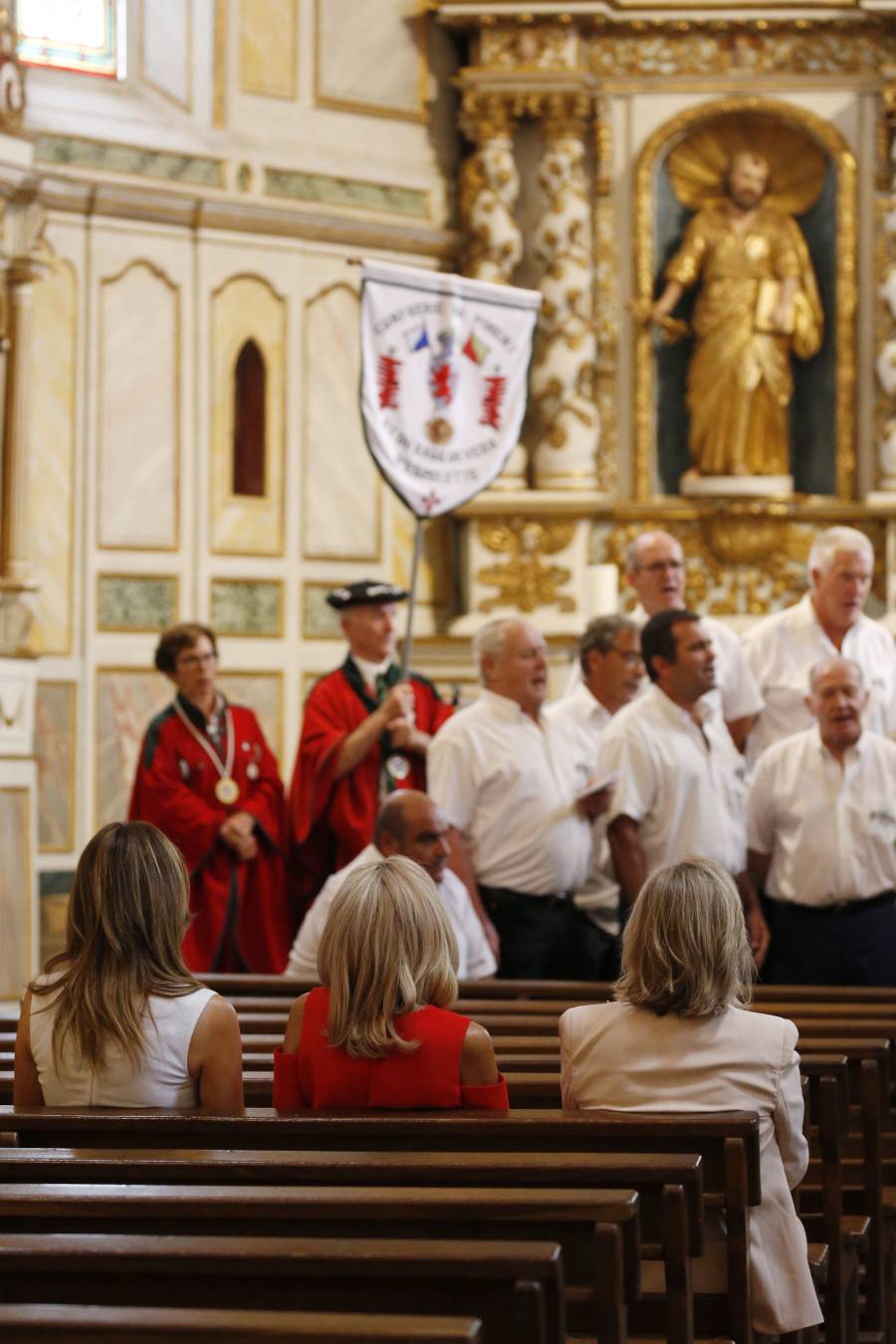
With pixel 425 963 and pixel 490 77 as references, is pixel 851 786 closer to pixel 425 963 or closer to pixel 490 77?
pixel 425 963

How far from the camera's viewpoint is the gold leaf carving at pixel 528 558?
10961 millimetres

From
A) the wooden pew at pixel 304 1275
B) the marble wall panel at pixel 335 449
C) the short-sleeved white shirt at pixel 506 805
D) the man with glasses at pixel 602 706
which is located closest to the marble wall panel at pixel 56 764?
the marble wall panel at pixel 335 449

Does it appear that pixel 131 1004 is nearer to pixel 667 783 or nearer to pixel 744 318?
pixel 667 783

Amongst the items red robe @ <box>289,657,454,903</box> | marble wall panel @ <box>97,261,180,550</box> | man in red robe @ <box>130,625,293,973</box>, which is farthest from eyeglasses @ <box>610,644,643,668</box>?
marble wall panel @ <box>97,261,180,550</box>

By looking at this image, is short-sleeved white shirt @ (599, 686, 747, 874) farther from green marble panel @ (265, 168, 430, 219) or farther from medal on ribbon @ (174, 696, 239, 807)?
green marble panel @ (265, 168, 430, 219)

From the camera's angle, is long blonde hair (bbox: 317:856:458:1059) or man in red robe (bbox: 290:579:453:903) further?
man in red robe (bbox: 290:579:453:903)

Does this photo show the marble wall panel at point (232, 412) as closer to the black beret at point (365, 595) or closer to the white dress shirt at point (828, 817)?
the black beret at point (365, 595)

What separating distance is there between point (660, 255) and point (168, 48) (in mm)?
2757

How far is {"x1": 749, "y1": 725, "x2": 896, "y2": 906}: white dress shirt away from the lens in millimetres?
5973

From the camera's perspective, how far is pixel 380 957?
327 centimetres

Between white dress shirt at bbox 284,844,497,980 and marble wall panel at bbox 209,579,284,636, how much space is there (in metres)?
4.70

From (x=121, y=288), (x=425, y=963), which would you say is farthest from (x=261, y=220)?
(x=425, y=963)

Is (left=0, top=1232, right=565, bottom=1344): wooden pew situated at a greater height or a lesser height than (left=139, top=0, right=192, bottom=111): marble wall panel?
lesser

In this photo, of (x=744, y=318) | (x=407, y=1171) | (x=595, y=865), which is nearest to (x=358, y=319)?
(x=744, y=318)
